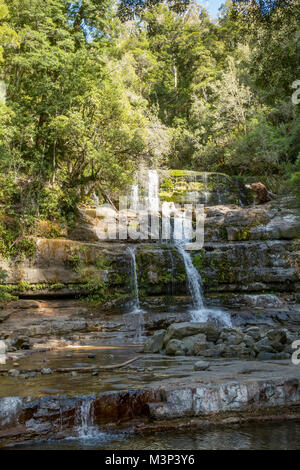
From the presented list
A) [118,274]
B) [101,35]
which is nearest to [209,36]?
[101,35]

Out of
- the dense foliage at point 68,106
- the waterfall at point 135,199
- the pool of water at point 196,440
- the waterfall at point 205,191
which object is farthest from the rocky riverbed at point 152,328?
the waterfall at point 135,199

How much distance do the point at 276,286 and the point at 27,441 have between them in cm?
1178

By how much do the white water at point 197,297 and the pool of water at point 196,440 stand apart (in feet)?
23.1

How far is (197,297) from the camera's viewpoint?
1295cm

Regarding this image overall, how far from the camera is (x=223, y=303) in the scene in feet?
40.8

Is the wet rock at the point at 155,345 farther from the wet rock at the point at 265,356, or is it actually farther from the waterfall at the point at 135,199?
the waterfall at the point at 135,199

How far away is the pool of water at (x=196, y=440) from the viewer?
348 cm

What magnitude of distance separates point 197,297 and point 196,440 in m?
9.42

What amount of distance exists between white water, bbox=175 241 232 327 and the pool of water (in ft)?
23.1

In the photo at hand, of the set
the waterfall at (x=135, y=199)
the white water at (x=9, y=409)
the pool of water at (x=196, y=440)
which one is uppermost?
the waterfall at (x=135, y=199)

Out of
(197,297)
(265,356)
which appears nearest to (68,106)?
(197,297)

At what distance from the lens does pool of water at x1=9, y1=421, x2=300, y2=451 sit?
3.48 m

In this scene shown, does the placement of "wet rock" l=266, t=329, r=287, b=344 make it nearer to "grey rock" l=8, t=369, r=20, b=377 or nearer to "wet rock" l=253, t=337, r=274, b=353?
"wet rock" l=253, t=337, r=274, b=353

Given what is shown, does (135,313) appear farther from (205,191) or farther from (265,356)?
(205,191)
